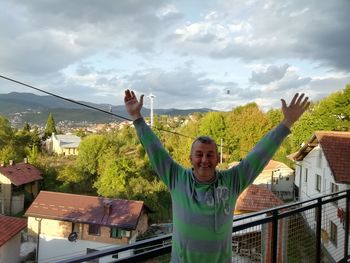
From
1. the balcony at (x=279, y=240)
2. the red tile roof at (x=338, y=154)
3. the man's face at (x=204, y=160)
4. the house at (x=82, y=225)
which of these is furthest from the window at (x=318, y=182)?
the man's face at (x=204, y=160)

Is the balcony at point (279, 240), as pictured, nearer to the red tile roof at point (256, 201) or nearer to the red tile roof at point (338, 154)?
the red tile roof at point (338, 154)

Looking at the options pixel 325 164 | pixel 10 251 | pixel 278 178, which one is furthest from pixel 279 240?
pixel 278 178

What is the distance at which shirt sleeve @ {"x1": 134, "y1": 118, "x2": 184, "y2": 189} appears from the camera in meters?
1.51

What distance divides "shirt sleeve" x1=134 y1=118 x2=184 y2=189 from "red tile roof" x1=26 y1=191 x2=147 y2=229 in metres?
16.6

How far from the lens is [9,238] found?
→ 13102 millimetres

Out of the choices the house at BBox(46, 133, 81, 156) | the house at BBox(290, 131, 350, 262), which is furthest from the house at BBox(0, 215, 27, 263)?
the house at BBox(46, 133, 81, 156)

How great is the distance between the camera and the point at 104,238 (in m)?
18.1

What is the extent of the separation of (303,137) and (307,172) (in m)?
12.8

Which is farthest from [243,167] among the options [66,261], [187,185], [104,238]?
[104,238]

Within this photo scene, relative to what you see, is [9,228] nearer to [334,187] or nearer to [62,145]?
[334,187]

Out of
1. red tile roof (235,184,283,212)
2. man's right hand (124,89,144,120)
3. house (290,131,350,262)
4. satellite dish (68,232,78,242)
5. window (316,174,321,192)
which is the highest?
man's right hand (124,89,144,120)

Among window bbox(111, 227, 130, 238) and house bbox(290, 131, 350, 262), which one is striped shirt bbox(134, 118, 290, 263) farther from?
window bbox(111, 227, 130, 238)

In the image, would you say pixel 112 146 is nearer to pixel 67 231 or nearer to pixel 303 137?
pixel 67 231

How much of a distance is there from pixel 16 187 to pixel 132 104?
93.6 ft
